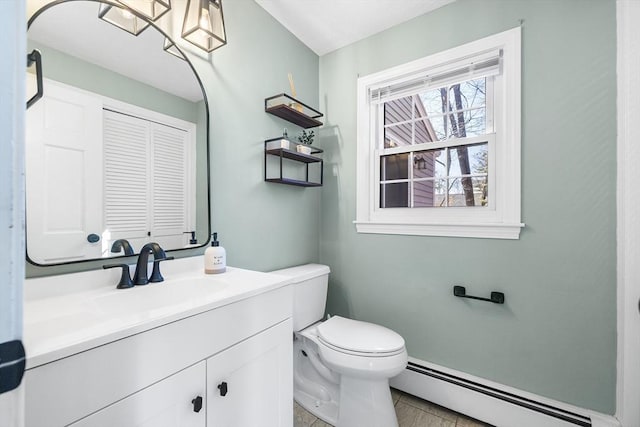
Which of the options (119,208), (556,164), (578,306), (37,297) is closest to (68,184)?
(119,208)

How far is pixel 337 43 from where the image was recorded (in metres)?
2.03

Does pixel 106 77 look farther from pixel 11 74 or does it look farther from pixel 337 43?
pixel 337 43

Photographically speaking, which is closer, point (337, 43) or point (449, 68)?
point (449, 68)

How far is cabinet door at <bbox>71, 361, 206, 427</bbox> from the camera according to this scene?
24.1 inches

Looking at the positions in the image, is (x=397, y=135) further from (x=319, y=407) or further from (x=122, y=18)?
(x=319, y=407)

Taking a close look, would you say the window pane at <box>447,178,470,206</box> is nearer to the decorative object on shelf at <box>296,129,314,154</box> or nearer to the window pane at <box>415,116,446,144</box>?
the window pane at <box>415,116,446,144</box>

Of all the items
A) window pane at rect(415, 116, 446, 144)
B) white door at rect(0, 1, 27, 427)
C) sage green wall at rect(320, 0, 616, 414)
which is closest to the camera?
white door at rect(0, 1, 27, 427)

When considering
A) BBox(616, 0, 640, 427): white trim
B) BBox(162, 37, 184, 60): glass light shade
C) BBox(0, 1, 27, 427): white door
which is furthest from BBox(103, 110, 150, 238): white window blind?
BBox(616, 0, 640, 427): white trim

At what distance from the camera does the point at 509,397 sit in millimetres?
1420

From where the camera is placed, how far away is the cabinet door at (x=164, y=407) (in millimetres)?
611

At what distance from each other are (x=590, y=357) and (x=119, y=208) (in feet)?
7.40

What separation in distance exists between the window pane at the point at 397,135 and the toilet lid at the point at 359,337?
1.27 meters

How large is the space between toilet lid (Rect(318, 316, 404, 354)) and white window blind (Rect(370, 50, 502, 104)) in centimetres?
156

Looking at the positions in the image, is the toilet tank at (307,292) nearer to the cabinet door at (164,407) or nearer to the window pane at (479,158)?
the cabinet door at (164,407)
